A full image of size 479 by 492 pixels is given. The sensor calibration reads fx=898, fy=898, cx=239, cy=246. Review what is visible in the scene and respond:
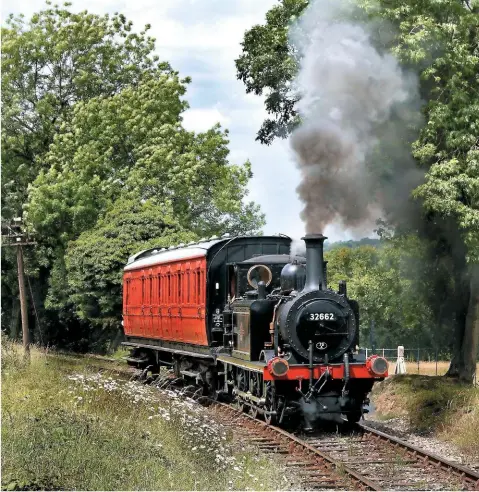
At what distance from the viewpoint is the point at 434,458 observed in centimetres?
1145

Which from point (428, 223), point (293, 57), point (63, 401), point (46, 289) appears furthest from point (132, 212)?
point (63, 401)

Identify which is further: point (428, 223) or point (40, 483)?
point (428, 223)

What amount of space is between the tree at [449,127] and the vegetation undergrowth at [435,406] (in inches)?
59.7

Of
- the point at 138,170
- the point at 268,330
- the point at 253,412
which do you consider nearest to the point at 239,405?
the point at 253,412

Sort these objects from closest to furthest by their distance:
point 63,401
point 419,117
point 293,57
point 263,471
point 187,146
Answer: point 263,471
point 63,401
point 419,117
point 293,57
point 187,146

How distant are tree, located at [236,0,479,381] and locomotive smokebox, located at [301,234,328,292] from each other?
3.57 meters

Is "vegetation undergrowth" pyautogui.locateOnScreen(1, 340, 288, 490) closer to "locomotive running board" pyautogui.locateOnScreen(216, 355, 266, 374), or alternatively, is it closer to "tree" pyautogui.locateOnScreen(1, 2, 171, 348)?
"locomotive running board" pyautogui.locateOnScreen(216, 355, 266, 374)

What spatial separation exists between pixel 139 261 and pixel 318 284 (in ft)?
35.6

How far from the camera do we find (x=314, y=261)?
13.5m

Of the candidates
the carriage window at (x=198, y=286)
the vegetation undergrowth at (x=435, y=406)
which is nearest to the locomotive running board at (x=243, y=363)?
the carriage window at (x=198, y=286)

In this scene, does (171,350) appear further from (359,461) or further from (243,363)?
(359,461)

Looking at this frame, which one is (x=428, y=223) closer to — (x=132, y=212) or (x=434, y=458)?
(x=434, y=458)

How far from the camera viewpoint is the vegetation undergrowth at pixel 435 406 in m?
13.6

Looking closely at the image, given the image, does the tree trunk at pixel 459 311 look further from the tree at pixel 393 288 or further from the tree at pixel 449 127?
the tree at pixel 393 288
